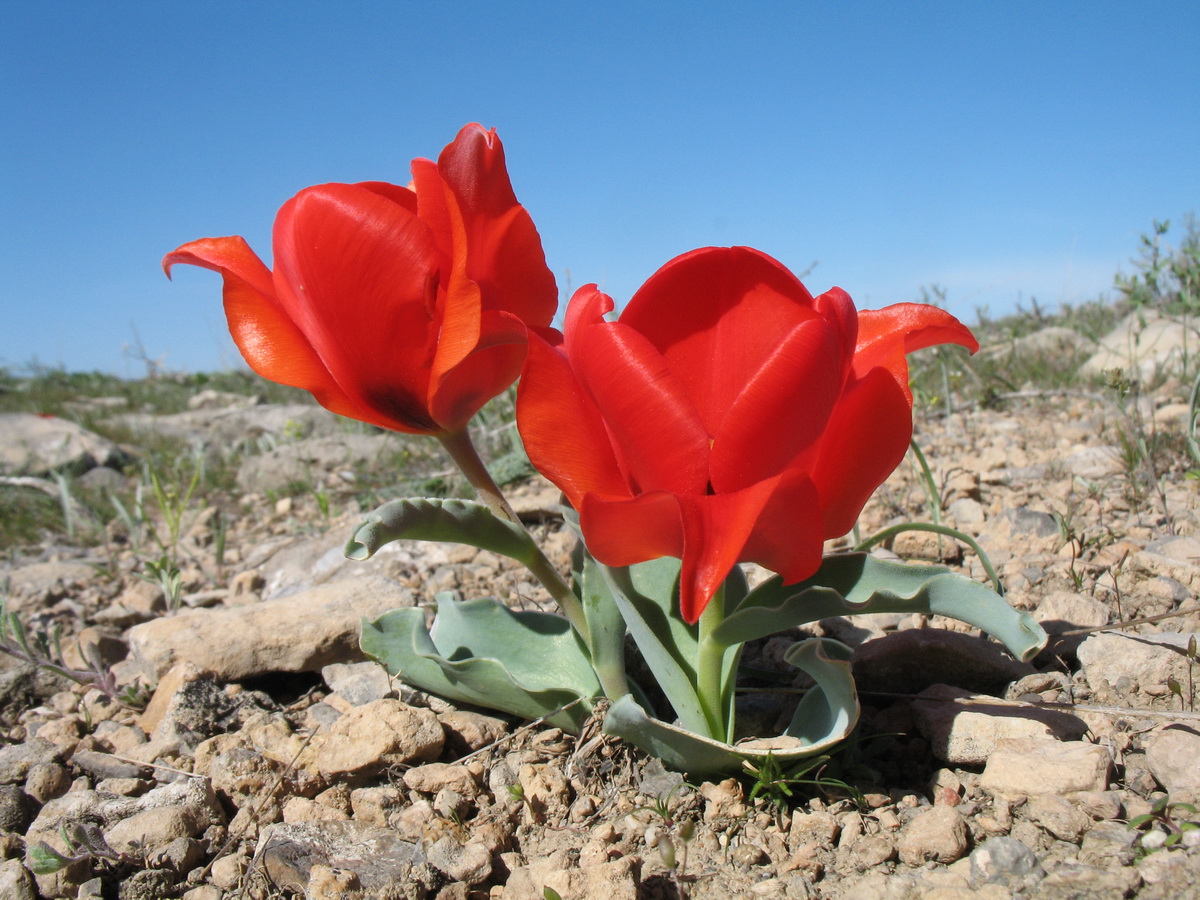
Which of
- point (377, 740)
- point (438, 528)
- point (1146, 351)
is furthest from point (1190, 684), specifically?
point (1146, 351)

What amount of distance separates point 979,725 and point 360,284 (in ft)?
4.15

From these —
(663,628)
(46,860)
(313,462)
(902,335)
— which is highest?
(902,335)

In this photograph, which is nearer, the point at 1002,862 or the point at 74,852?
the point at 1002,862

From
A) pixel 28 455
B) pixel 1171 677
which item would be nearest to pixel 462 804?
pixel 1171 677

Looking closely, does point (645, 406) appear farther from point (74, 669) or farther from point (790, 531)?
point (74, 669)

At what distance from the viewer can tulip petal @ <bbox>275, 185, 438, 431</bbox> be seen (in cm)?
120

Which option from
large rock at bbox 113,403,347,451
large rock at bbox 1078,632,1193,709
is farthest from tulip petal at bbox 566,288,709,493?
large rock at bbox 113,403,347,451

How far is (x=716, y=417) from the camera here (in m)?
1.10

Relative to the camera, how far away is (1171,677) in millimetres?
1632

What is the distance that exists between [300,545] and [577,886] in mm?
2480

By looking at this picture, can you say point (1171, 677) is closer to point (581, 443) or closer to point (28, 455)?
point (581, 443)

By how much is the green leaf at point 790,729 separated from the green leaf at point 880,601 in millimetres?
64

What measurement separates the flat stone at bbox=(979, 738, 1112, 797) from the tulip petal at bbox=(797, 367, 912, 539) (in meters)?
0.63

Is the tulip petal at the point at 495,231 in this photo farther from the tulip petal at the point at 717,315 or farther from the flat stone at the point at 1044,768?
the flat stone at the point at 1044,768
